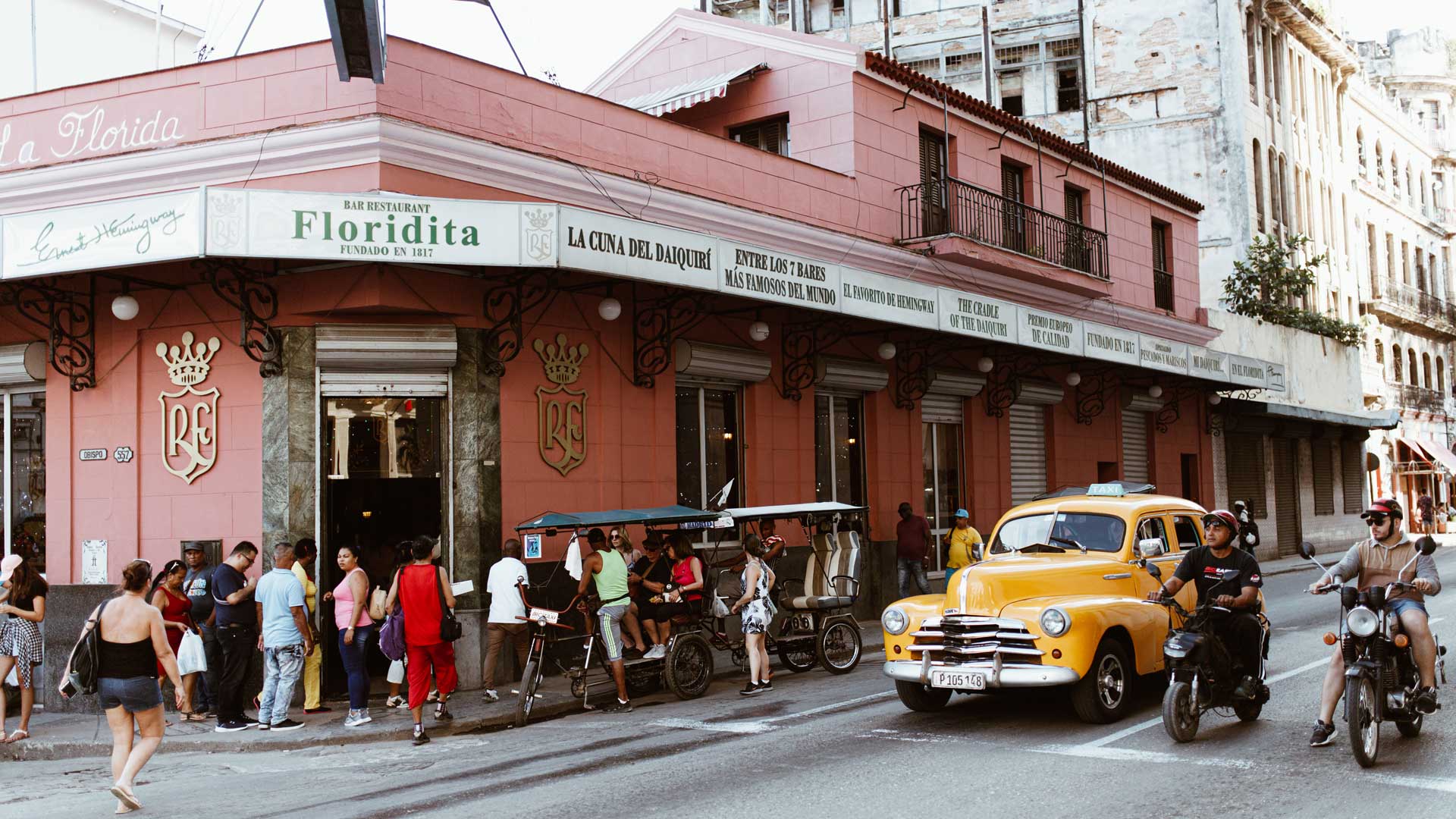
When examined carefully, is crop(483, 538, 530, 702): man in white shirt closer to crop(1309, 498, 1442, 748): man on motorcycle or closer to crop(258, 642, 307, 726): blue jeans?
crop(258, 642, 307, 726): blue jeans

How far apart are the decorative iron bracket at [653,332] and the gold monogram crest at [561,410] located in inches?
34.6

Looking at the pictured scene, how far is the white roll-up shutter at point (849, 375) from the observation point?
17797mm

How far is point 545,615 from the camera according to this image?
10922mm

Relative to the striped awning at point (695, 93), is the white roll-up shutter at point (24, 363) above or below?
below

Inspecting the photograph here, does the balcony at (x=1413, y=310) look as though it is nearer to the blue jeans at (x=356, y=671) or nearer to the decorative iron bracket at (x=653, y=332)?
the decorative iron bracket at (x=653, y=332)

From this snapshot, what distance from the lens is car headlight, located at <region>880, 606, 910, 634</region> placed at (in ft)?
31.5

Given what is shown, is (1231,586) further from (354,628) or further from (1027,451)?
(1027,451)

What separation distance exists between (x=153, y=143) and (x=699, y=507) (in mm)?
7692

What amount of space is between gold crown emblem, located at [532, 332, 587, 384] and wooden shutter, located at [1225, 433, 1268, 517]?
20.8 metres

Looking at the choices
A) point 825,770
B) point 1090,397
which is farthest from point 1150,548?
point 1090,397

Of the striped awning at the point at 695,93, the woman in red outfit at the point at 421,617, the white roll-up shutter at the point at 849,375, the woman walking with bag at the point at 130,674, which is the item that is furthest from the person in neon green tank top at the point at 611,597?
the striped awning at the point at 695,93
